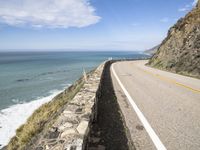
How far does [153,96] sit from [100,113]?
3.37 meters

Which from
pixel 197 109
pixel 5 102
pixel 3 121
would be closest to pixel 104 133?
pixel 197 109

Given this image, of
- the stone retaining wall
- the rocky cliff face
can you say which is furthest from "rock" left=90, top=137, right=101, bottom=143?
the rocky cliff face

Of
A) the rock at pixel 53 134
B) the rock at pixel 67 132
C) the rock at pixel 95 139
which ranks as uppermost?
the rock at pixel 67 132

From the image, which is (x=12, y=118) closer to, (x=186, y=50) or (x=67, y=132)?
(x=67, y=132)

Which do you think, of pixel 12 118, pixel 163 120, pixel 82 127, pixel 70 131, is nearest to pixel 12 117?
pixel 12 118

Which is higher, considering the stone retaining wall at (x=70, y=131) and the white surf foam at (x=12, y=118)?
the stone retaining wall at (x=70, y=131)

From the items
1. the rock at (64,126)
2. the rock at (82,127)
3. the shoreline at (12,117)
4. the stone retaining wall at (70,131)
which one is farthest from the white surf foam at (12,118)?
the rock at (82,127)

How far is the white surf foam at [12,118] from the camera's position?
45.5 feet

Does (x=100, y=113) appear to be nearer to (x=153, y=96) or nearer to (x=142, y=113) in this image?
(x=142, y=113)

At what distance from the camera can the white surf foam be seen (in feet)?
45.5

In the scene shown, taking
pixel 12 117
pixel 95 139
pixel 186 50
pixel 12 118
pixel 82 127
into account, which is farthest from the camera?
pixel 186 50

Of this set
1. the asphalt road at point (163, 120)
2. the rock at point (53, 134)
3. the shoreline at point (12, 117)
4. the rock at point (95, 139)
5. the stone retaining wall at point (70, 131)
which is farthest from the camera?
the shoreline at point (12, 117)

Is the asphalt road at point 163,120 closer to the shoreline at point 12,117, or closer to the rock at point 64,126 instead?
the rock at point 64,126

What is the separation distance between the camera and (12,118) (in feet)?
56.3
